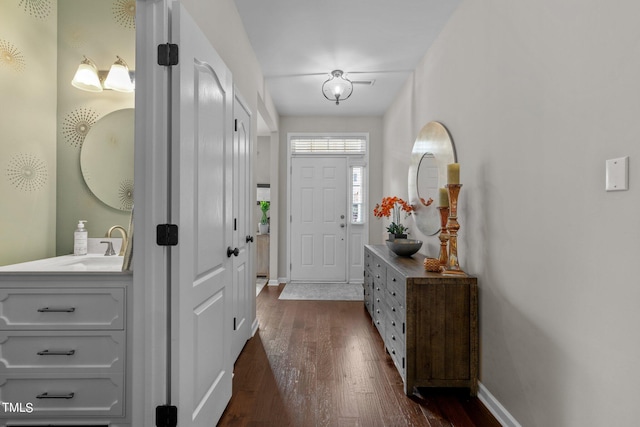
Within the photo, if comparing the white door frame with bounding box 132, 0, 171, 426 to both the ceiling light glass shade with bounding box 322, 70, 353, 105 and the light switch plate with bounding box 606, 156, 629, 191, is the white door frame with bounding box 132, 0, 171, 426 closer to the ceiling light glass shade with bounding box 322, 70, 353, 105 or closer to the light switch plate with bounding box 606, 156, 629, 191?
the light switch plate with bounding box 606, 156, 629, 191

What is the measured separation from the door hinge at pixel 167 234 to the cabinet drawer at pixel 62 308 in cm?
37

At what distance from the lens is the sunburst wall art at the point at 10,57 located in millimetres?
1829

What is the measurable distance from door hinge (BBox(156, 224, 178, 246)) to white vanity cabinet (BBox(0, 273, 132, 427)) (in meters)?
0.30

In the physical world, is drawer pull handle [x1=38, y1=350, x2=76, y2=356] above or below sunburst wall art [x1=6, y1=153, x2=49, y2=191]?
below

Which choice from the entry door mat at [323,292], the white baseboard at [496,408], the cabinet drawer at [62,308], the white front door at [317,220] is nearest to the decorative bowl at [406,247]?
the white baseboard at [496,408]

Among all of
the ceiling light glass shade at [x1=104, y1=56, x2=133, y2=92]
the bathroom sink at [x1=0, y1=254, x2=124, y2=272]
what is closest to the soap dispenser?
the bathroom sink at [x1=0, y1=254, x2=124, y2=272]

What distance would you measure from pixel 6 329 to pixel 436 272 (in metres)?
2.36

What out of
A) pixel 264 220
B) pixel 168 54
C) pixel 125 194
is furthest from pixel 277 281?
pixel 168 54

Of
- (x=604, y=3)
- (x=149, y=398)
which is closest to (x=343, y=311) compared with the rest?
(x=149, y=398)

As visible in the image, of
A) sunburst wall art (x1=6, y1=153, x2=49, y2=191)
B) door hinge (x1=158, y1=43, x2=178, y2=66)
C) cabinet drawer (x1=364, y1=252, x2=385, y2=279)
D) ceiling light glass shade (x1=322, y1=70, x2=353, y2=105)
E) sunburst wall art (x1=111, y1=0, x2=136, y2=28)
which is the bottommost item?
cabinet drawer (x1=364, y1=252, x2=385, y2=279)

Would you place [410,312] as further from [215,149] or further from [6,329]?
[6,329]

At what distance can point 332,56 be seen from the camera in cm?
353

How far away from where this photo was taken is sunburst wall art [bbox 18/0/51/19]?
1.97 m

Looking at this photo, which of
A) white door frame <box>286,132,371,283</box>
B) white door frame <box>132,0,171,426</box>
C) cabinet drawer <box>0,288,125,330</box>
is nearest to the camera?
white door frame <box>132,0,171,426</box>
